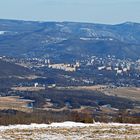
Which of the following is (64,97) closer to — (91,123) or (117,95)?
(117,95)

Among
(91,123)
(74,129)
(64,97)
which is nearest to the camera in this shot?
(74,129)

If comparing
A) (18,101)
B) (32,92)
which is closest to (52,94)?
(32,92)

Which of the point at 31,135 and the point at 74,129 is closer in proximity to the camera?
the point at 31,135

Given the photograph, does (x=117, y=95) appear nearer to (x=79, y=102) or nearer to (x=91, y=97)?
(x=91, y=97)

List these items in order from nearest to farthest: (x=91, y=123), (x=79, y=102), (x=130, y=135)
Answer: (x=130, y=135), (x=91, y=123), (x=79, y=102)

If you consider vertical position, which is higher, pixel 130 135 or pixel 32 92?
pixel 130 135

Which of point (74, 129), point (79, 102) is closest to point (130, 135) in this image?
point (74, 129)
